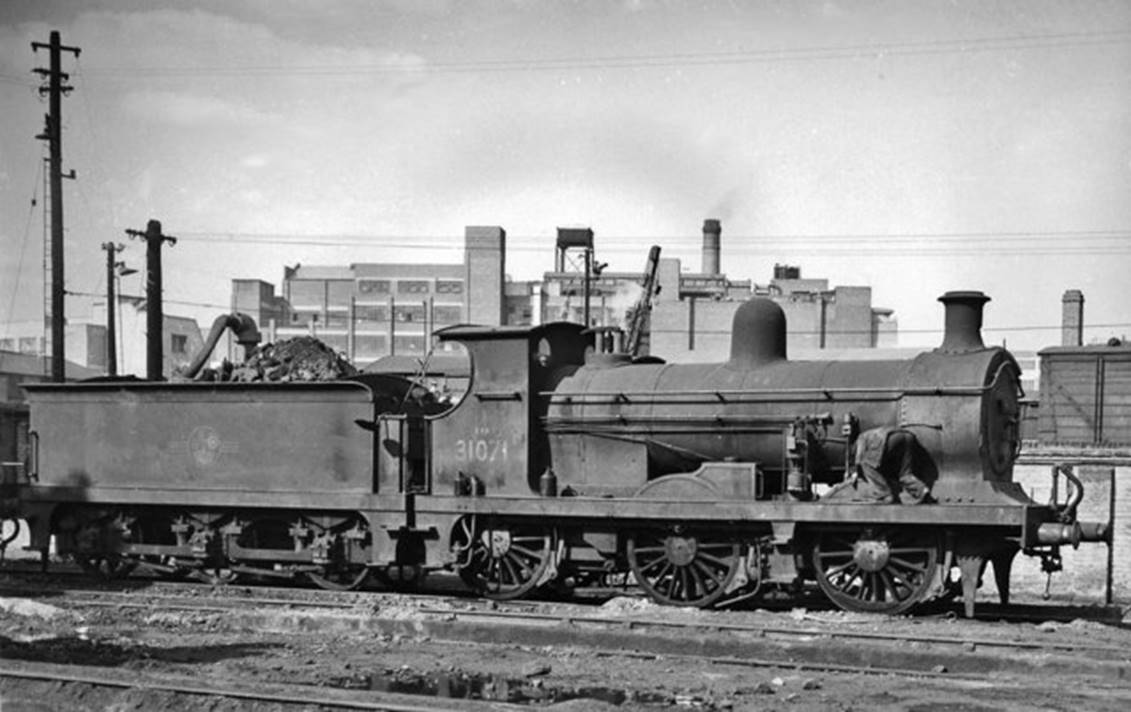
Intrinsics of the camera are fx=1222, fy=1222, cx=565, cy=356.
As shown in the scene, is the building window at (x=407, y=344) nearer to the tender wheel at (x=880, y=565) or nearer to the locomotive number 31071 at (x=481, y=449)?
the locomotive number 31071 at (x=481, y=449)

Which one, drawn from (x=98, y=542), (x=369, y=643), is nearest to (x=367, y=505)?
(x=369, y=643)

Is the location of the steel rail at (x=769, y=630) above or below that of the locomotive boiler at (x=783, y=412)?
below

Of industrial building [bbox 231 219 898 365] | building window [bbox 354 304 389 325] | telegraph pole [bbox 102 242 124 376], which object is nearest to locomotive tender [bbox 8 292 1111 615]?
telegraph pole [bbox 102 242 124 376]

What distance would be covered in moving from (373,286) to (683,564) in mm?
71729

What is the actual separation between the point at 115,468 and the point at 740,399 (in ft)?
26.5

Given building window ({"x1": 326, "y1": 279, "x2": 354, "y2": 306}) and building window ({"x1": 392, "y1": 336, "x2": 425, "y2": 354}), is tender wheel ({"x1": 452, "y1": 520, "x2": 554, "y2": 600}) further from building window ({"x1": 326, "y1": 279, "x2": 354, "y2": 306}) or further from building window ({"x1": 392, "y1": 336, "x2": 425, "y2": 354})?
building window ({"x1": 326, "y1": 279, "x2": 354, "y2": 306})

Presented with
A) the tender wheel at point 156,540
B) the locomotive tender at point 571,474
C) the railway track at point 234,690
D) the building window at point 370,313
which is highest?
the building window at point 370,313

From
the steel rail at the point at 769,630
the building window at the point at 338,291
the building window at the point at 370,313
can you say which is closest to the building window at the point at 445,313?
the building window at the point at 370,313

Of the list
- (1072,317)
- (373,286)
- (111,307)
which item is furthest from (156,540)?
(373,286)

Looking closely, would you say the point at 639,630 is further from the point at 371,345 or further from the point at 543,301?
the point at 371,345

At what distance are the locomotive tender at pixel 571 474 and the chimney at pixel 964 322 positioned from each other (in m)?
0.02

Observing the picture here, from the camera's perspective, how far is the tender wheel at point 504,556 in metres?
13.2

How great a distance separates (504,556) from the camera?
44.0 ft

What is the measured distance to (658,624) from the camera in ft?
35.9
